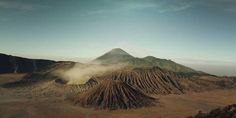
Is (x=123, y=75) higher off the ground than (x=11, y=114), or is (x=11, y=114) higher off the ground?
(x=123, y=75)

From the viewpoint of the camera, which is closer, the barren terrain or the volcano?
the barren terrain

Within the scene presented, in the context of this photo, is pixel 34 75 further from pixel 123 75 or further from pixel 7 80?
pixel 123 75

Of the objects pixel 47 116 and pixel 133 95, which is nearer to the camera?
pixel 47 116

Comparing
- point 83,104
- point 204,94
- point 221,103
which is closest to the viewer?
point 83,104

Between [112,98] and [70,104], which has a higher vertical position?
[112,98]

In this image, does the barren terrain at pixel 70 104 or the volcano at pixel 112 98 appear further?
the volcano at pixel 112 98

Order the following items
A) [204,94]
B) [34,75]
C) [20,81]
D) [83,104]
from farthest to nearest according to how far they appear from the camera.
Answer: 1. [34,75]
2. [20,81]
3. [204,94]
4. [83,104]

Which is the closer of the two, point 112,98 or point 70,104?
point 112,98

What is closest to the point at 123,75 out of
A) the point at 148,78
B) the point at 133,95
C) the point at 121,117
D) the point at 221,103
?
the point at 148,78
